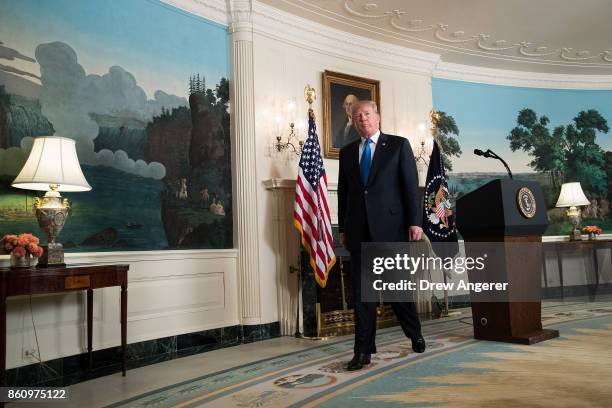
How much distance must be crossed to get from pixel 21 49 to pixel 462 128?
660 cm

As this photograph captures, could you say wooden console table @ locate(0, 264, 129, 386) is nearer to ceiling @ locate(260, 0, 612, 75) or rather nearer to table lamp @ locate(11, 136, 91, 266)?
table lamp @ locate(11, 136, 91, 266)

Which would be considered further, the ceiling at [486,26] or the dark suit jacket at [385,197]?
the ceiling at [486,26]

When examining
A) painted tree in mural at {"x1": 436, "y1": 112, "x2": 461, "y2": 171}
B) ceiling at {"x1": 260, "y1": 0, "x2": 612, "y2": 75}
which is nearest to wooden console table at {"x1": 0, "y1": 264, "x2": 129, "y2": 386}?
ceiling at {"x1": 260, "y1": 0, "x2": 612, "y2": 75}

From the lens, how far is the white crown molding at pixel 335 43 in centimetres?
602

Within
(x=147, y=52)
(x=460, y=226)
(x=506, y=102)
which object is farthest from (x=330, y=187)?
(x=506, y=102)

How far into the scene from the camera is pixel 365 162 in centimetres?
383

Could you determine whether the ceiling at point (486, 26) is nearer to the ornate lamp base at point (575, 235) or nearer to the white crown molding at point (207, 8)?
the white crown molding at point (207, 8)

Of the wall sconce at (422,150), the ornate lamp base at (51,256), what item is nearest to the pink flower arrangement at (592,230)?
the wall sconce at (422,150)

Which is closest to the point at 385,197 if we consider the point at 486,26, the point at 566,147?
the point at 486,26

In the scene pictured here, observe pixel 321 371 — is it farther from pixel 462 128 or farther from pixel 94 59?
pixel 462 128

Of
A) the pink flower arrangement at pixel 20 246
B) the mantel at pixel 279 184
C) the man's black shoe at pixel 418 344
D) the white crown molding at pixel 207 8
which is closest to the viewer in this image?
the pink flower arrangement at pixel 20 246

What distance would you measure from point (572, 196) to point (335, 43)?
4.78 m

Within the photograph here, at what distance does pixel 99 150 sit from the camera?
4.51 meters

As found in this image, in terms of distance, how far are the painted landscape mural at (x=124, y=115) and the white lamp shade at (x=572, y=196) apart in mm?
5886
